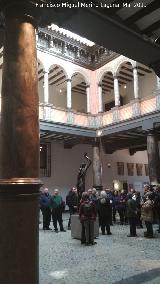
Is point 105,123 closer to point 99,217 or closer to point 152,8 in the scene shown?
point 99,217

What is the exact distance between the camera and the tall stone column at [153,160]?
14.2 m

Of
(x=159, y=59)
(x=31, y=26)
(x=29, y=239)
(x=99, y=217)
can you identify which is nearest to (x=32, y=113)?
(x=31, y=26)

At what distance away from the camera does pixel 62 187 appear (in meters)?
19.7

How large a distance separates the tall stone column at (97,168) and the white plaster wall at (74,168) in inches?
113

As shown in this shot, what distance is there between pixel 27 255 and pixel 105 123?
15031 millimetres

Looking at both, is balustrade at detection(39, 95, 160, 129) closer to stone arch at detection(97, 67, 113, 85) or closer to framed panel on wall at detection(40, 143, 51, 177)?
stone arch at detection(97, 67, 113, 85)

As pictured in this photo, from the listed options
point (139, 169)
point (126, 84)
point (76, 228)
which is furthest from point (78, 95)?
point (76, 228)

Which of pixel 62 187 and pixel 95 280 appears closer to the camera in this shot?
pixel 95 280

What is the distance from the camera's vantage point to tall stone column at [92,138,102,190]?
17453 millimetres

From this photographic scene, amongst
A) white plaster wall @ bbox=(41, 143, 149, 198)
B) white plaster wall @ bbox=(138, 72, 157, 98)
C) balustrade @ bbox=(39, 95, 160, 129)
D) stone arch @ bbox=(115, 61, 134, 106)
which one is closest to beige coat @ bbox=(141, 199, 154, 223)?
balustrade @ bbox=(39, 95, 160, 129)

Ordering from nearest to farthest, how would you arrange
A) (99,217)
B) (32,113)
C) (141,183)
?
(32,113) < (99,217) < (141,183)

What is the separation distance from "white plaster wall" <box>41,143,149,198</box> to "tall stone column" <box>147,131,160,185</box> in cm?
690

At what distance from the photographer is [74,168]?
20.6 metres

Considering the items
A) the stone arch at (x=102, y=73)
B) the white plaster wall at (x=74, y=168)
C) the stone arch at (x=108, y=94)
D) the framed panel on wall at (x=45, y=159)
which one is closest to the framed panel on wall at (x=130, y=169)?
the white plaster wall at (x=74, y=168)
